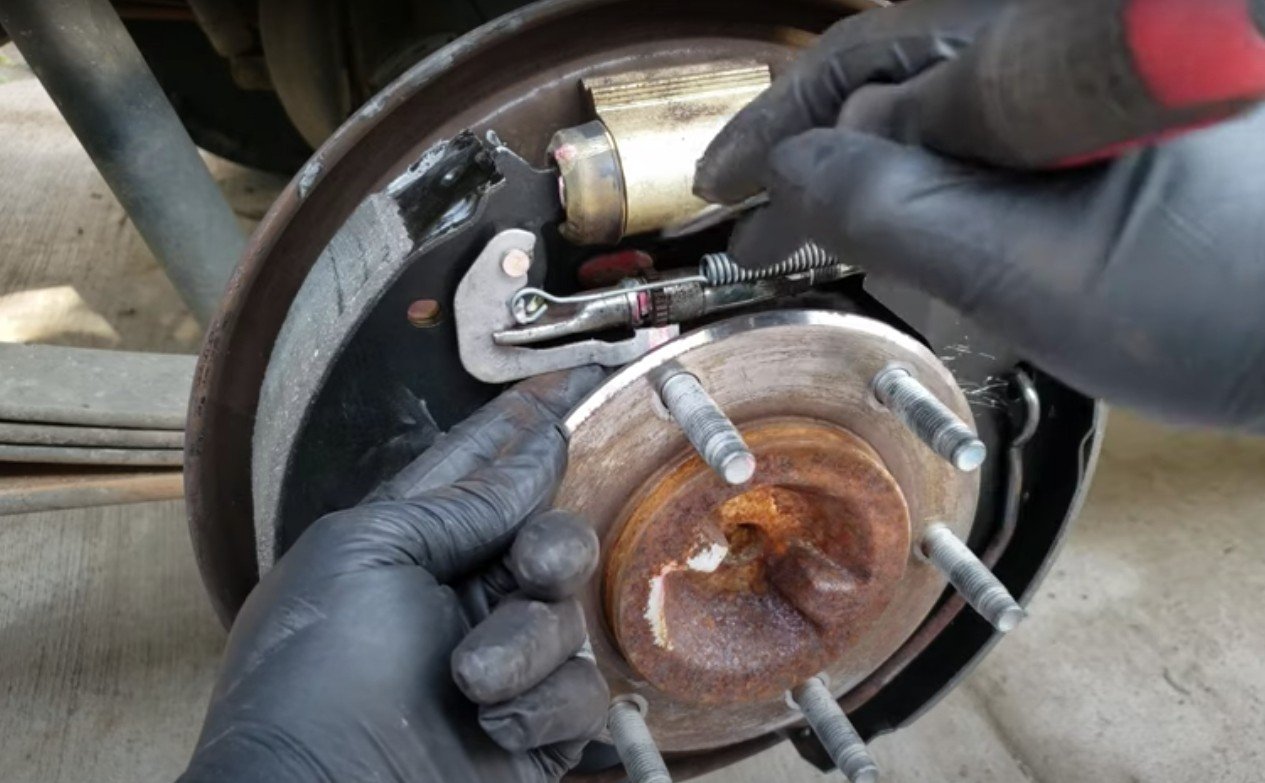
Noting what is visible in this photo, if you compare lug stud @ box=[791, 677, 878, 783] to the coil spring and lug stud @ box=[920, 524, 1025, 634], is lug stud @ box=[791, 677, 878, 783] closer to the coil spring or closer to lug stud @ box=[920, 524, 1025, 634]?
lug stud @ box=[920, 524, 1025, 634]

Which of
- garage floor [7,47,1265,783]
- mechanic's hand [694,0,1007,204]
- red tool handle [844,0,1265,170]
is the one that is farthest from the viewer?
garage floor [7,47,1265,783]

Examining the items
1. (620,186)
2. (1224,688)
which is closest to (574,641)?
(620,186)

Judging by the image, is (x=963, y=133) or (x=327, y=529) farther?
(x=327, y=529)

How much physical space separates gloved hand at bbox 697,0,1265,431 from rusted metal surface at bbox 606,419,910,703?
0.25 metres

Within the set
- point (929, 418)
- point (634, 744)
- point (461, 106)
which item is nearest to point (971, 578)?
point (929, 418)

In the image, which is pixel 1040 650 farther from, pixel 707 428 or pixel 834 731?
pixel 707 428

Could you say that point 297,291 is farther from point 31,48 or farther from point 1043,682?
point 1043,682

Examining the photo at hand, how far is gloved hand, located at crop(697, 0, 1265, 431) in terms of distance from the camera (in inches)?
16.4

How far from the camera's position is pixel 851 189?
47 centimetres

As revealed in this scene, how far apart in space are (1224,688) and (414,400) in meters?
1.15

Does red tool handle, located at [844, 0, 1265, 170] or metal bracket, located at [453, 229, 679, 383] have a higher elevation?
red tool handle, located at [844, 0, 1265, 170]

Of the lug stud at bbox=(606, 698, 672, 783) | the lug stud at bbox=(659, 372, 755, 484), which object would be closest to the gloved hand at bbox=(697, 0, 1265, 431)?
the lug stud at bbox=(659, 372, 755, 484)

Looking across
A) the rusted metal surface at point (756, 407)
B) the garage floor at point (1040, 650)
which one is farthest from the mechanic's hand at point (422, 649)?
the garage floor at point (1040, 650)

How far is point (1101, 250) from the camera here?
1.39ft
